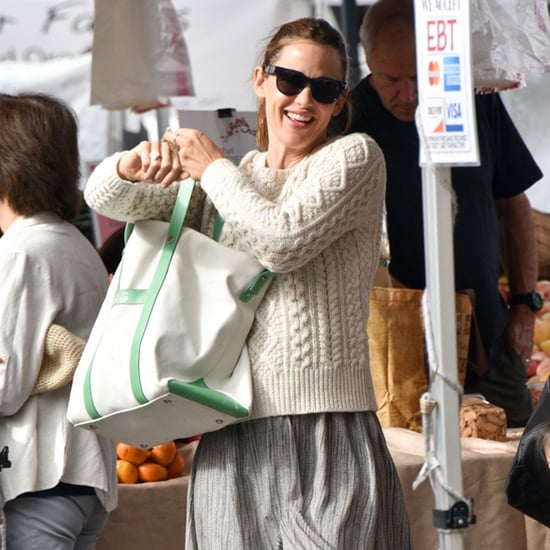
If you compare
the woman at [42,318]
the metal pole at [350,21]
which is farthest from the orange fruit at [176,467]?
the metal pole at [350,21]

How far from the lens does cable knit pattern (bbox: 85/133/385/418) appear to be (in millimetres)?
1879

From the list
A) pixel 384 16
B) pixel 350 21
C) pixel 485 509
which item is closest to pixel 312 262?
pixel 485 509

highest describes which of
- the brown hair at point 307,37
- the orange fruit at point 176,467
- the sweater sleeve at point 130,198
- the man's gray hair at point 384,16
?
the man's gray hair at point 384,16

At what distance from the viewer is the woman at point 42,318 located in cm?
230

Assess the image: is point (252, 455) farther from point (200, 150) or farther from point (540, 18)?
point (540, 18)

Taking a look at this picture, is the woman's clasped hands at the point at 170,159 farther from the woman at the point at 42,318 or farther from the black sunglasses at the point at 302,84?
the woman at the point at 42,318

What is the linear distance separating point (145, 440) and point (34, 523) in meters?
0.47

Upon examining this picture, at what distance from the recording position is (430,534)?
3.01 metres

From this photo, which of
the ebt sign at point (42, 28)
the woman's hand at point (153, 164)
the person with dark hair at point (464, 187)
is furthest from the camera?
the ebt sign at point (42, 28)

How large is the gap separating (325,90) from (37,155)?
0.75m

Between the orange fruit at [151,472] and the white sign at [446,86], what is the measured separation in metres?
1.59

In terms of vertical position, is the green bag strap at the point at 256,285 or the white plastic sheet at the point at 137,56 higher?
the white plastic sheet at the point at 137,56

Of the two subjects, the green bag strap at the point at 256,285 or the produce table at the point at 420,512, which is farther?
the produce table at the point at 420,512

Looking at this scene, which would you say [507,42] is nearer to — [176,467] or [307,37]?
[307,37]
